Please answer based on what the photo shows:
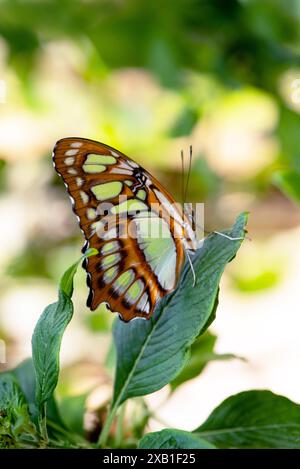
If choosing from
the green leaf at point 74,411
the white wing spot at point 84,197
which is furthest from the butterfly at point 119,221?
the green leaf at point 74,411

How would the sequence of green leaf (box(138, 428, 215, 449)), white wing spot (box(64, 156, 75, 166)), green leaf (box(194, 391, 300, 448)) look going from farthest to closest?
white wing spot (box(64, 156, 75, 166)) → green leaf (box(194, 391, 300, 448)) → green leaf (box(138, 428, 215, 449))

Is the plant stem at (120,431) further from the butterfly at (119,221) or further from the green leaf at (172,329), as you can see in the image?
the butterfly at (119,221)

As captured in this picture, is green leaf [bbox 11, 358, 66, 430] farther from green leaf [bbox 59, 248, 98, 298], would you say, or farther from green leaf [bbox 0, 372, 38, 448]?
green leaf [bbox 59, 248, 98, 298]

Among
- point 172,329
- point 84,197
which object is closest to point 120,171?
point 84,197

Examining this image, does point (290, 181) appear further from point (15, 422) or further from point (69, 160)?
point (15, 422)

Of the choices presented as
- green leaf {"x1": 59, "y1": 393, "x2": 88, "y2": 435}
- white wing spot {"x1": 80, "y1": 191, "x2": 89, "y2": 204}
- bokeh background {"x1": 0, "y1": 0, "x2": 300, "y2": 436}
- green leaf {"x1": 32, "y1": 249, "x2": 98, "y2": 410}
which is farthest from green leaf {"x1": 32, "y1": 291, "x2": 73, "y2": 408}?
bokeh background {"x1": 0, "y1": 0, "x2": 300, "y2": 436}

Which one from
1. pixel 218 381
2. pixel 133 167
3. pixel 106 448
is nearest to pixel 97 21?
pixel 218 381
